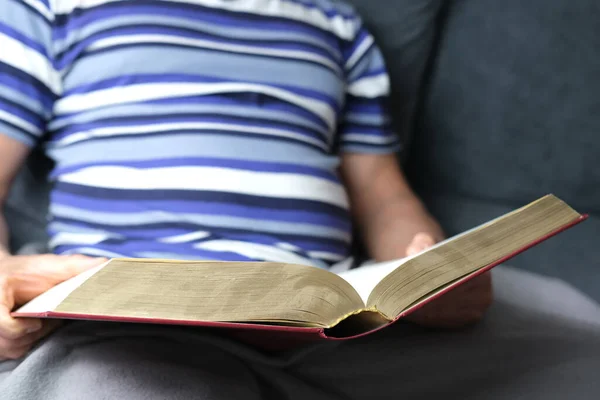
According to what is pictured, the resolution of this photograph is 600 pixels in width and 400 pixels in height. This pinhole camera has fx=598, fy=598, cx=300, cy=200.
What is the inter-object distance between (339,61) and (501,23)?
34 centimetres

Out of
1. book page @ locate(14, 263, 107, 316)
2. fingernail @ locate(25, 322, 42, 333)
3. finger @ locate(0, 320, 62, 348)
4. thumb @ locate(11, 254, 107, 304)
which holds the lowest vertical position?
finger @ locate(0, 320, 62, 348)

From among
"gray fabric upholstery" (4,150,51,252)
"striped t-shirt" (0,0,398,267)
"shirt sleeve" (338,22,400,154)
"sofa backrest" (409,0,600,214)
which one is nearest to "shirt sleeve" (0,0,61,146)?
"striped t-shirt" (0,0,398,267)

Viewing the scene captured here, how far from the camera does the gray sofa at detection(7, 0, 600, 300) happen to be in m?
0.98

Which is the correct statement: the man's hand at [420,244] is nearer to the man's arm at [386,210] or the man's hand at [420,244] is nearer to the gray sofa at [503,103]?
the man's arm at [386,210]

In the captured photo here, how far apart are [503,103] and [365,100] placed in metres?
0.29

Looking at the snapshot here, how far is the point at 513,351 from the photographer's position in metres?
0.62

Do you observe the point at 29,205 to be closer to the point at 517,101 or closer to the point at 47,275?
the point at 47,275

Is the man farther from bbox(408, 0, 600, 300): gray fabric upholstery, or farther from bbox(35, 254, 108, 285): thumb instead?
bbox(408, 0, 600, 300): gray fabric upholstery

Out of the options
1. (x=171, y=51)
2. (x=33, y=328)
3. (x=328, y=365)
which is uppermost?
(x=171, y=51)

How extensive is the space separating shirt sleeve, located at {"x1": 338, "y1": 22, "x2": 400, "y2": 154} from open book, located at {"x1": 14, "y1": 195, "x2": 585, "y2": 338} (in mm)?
449

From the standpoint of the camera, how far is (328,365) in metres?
0.59

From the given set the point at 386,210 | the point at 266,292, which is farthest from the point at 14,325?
the point at 386,210

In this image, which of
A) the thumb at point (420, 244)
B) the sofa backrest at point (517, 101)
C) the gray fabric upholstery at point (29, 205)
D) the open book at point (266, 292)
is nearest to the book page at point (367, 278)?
the open book at point (266, 292)

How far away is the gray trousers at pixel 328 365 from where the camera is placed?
19.0 inches
